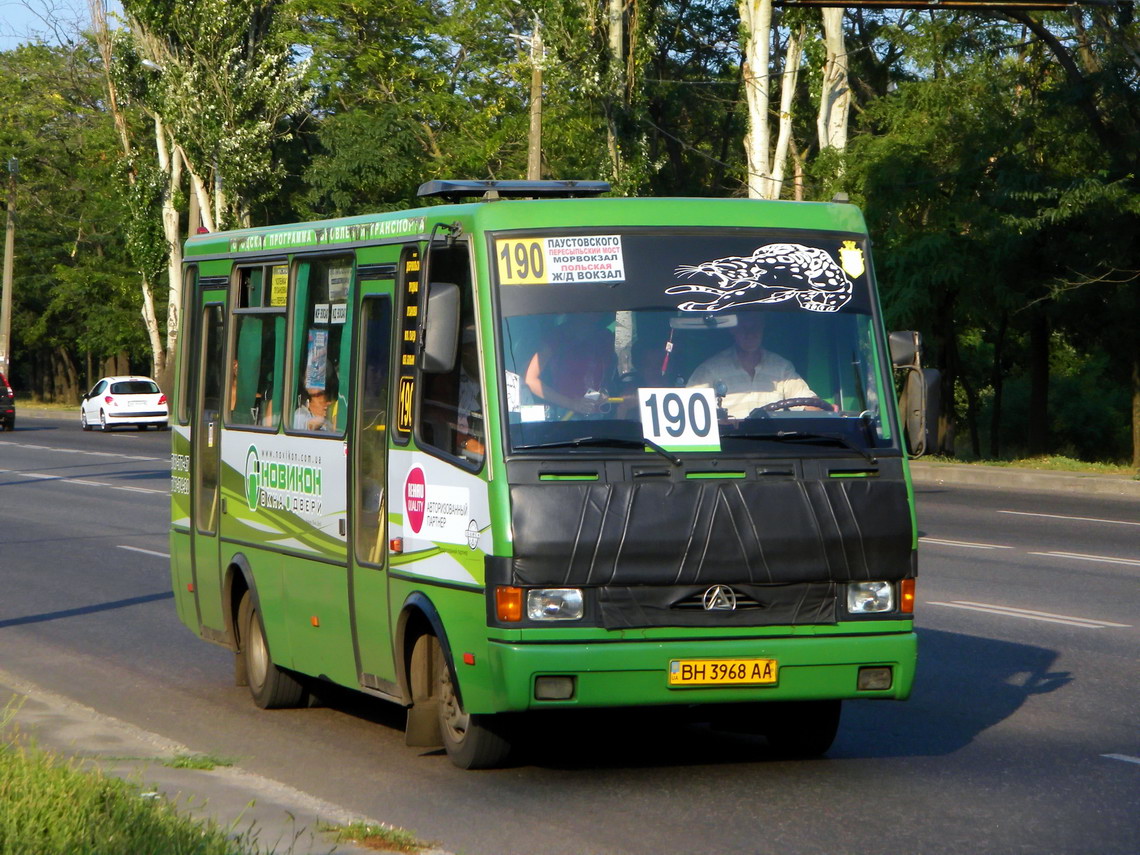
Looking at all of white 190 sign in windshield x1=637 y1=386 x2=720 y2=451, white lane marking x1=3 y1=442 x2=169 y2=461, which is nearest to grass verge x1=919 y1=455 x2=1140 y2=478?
white lane marking x1=3 y1=442 x2=169 y2=461

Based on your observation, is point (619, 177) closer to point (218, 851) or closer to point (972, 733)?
point (972, 733)

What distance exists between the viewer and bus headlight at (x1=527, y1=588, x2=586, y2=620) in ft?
22.3

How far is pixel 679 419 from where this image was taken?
23.4 ft

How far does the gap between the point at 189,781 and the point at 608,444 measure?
211 centimetres

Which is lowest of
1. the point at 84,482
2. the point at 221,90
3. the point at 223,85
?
the point at 84,482

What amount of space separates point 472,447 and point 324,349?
5.86 ft

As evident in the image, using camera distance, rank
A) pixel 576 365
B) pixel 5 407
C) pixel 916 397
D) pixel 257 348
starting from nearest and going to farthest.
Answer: pixel 576 365
pixel 916 397
pixel 257 348
pixel 5 407

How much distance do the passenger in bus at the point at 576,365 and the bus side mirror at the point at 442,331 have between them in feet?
1.09

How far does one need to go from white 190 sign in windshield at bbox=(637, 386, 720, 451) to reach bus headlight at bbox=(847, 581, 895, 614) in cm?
80

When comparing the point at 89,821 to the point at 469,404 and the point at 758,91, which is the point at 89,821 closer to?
the point at 469,404

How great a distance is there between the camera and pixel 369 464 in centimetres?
803

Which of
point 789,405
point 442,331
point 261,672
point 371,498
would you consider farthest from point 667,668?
point 261,672

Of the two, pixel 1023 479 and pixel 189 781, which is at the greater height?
pixel 1023 479

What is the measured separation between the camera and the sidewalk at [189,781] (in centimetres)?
594
